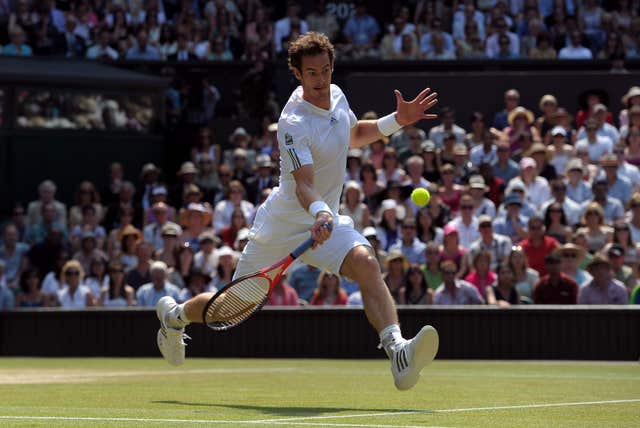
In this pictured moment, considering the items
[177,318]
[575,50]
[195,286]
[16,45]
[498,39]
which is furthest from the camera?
[16,45]

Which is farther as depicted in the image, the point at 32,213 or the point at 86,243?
the point at 32,213

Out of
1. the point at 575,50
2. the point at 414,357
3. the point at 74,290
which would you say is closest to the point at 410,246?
the point at 74,290

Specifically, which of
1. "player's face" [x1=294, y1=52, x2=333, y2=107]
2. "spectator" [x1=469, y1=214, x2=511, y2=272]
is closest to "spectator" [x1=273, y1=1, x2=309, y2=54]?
"spectator" [x1=469, y1=214, x2=511, y2=272]

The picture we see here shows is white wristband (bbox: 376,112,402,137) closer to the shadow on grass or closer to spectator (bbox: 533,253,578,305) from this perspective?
the shadow on grass

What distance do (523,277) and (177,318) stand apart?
7194mm

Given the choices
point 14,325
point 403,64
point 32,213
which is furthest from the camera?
point 403,64

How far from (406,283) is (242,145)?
5.09 metres

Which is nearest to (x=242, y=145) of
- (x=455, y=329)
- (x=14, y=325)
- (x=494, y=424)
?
(x=14, y=325)

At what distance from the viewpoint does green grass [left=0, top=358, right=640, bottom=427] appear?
717 centimetres

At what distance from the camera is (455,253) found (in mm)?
15836

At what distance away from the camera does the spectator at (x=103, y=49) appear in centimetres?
2277

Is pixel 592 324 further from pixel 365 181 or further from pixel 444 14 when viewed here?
pixel 444 14

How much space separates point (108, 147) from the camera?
21.5 m

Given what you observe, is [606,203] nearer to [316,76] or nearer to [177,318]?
[177,318]
